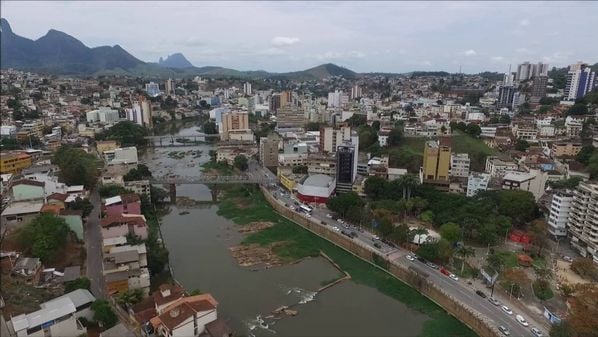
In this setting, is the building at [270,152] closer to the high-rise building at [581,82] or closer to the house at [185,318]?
the house at [185,318]

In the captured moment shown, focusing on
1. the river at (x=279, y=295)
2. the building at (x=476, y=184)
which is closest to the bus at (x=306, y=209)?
the river at (x=279, y=295)

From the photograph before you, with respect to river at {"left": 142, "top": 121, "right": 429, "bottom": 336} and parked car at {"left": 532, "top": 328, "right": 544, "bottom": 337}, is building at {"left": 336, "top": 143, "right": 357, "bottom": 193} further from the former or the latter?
parked car at {"left": 532, "top": 328, "right": 544, "bottom": 337}

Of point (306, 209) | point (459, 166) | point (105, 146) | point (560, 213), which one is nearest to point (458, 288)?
point (560, 213)

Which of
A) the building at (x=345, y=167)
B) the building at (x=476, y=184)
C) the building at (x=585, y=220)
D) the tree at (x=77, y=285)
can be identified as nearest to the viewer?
the tree at (x=77, y=285)

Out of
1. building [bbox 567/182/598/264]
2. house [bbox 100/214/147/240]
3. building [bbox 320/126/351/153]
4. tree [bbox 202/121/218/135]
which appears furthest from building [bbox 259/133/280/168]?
building [bbox 567/182/598/264]

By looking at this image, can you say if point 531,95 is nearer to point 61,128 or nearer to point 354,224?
point 354,224

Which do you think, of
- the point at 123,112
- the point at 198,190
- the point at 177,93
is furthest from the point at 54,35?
the point at 198,190

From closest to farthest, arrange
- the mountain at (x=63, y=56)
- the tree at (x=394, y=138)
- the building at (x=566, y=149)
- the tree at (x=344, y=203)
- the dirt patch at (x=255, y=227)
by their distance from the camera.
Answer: the tree at (x=344, y=203), the dirt patch at (x=255, y=227), the building at (x=566, y=149), the tree at (x=394, y=138), the mountain at (x=63, y=56)

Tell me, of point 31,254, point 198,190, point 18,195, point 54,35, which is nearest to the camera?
point 31,254
